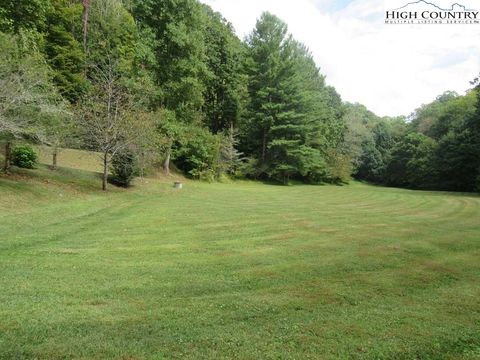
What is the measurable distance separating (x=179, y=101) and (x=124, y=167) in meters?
14.0

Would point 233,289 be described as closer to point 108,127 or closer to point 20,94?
point 20,94

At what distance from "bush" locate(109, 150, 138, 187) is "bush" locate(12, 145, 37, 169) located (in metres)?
3.87

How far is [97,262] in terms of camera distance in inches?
279

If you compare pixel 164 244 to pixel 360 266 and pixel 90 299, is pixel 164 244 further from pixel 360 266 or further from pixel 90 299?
pixel 360 266

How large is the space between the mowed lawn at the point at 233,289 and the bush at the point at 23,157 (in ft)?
21.8

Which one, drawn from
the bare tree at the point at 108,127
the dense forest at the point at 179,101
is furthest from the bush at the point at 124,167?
the bare tree at the point at 108,127

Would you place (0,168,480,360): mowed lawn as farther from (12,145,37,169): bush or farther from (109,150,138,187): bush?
(109,150,138,187): bush

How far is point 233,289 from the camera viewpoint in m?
5.91

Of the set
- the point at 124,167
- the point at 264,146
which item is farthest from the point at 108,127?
the point at 264,146

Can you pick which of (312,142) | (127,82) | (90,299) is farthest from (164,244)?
(312,142)

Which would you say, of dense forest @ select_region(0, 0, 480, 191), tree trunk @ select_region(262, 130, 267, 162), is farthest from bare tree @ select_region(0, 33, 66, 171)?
tree trunk @ select_region(262, 130, 267, 162)

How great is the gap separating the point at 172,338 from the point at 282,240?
566 cm

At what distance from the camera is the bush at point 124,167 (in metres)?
19.5

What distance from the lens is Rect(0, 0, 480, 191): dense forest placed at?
15.7 m
